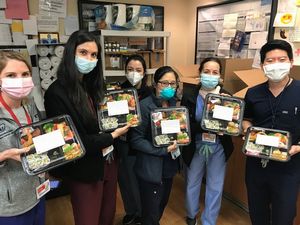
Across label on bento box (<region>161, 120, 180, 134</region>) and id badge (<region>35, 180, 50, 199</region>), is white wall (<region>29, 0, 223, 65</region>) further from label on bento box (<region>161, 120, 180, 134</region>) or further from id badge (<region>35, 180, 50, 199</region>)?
id badge (<region>35, 180, 50, 199</region>)

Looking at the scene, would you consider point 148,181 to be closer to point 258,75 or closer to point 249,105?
point 249,105

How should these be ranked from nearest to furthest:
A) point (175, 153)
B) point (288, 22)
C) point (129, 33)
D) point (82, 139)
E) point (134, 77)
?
point (82, 139) → point (175, 153) → point (134, 77) → point (288, 22) → point (129, 33)

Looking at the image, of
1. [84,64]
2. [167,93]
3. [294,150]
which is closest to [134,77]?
[167,93]

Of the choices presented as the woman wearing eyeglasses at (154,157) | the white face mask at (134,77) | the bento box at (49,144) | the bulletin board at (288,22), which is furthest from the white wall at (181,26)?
the bento box at (49,144)

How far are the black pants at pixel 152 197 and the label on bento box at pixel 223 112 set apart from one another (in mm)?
557

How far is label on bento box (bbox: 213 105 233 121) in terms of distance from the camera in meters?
1.66

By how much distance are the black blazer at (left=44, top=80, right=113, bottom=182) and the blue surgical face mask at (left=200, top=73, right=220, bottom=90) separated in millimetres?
824

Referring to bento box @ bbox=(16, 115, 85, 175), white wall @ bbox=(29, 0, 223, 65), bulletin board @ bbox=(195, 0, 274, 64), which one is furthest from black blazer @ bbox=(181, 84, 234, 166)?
white wall @ bbox=(29, 0, 223, 65)

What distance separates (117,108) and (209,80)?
72 cm

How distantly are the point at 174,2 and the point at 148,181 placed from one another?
3.04 m

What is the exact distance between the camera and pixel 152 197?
1.70 m

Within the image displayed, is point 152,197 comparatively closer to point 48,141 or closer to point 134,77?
point 48,141

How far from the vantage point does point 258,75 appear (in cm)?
243

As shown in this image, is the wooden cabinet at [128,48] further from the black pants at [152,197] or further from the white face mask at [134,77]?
the black pants at [152,197]
